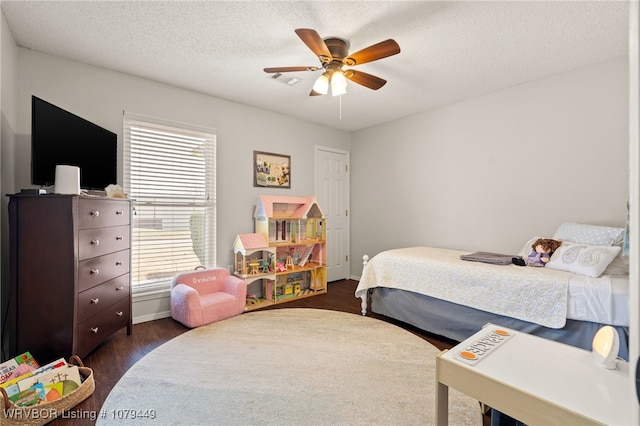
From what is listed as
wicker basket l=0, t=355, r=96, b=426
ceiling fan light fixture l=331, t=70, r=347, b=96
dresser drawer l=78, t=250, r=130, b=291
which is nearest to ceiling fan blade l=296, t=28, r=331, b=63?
ceiling fan light fixture l=331, t=70, r=347, b=96

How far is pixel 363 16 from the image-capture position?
2102mm

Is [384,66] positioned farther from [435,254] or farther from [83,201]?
[83,201]

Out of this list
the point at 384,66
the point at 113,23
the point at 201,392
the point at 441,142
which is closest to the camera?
the point at 201,392

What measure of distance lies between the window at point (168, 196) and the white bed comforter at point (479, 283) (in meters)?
1.97

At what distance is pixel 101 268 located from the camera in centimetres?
233

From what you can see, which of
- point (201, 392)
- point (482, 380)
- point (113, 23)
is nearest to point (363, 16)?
point (113, 23)

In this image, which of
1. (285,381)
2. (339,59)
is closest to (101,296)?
(285,381)

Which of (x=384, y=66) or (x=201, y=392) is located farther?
(x=384, y=66)

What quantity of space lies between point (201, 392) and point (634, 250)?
6.99 feet

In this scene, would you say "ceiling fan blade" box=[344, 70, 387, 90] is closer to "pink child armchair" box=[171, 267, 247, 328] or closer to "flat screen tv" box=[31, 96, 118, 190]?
"flat screen tv" box=[31, 96, 118, 190]

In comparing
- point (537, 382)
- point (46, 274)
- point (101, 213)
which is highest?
point (101, 213)

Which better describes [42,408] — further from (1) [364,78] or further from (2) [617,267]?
(2) [617,267]

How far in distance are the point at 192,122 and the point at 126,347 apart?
7.59 ft

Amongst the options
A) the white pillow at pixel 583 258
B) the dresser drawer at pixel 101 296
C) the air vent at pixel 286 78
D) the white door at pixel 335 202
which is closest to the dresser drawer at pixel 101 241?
the dresser drawer at pixel 101 296
